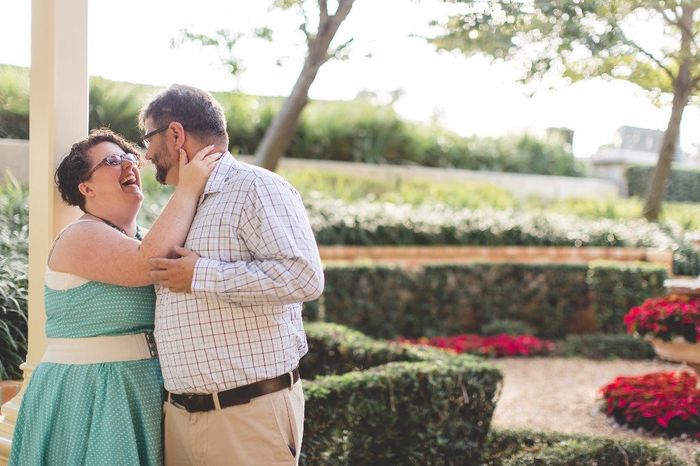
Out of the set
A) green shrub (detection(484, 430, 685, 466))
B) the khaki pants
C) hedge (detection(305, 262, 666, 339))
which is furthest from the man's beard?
hedge (detection(305, 262, 666, 339))

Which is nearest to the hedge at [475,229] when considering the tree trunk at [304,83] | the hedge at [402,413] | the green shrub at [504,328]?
the green shrub at [504,328]

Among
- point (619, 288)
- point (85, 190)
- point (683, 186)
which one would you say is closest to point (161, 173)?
point (85, 190)

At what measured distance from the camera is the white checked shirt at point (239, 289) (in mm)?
2293

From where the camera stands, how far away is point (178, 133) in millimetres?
2482

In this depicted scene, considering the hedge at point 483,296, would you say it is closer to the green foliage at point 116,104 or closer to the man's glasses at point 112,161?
the green foliage at point 116,104

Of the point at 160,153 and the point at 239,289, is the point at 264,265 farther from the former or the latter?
the point at 160,153

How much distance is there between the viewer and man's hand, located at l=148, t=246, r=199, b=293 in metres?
2.32

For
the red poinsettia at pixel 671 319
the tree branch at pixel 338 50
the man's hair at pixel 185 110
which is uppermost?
the tree branch at pixel 338 50

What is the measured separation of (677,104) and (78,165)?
6798mm

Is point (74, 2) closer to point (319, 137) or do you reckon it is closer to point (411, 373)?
point (411, 373)

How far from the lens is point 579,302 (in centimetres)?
1059

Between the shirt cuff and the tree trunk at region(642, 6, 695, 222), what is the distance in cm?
473

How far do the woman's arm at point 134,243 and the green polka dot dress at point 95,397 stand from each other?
0.30 feet

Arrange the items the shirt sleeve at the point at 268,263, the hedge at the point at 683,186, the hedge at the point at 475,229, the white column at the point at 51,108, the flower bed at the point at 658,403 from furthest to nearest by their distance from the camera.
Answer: the hedge at the point at 683,186 < the hedge at the point at 475,229 < the flower bed at the point at 658,403 < the white column at the point at 51,108 < the shirt sleeve at the point at 268,263
